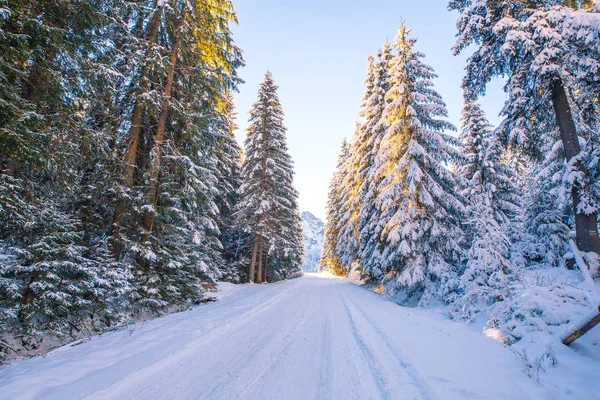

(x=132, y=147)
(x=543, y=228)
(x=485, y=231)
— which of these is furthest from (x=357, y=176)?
(x=132, y=147)

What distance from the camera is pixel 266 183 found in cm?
1988

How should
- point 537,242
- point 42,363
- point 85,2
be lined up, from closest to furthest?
point 42,363
point 85,2
point 537,242

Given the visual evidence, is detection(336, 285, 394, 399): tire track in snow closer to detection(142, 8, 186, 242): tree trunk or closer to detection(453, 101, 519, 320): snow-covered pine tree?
detection(453, 101, 519, 320): snow-covered pine tree

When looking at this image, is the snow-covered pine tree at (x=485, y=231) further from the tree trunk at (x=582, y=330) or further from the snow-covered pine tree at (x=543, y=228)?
the tree trunk at (x=582, y=330)

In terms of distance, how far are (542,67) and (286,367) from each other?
406 inches

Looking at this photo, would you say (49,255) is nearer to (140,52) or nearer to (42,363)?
(42,363)

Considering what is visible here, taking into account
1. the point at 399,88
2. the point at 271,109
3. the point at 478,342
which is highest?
the point at 271,109

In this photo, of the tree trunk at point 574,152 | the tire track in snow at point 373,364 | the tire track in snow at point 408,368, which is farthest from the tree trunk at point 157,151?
the tree trunk at point 574,152

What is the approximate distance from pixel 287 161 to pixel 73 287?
17.4 meters

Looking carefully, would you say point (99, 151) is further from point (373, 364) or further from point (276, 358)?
point (373, 364)

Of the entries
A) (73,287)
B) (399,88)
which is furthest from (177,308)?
(399,88)

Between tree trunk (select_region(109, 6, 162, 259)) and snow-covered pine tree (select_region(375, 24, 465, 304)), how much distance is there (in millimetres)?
10430

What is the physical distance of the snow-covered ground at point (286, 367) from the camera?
3070mm

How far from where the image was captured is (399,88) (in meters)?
12.6
